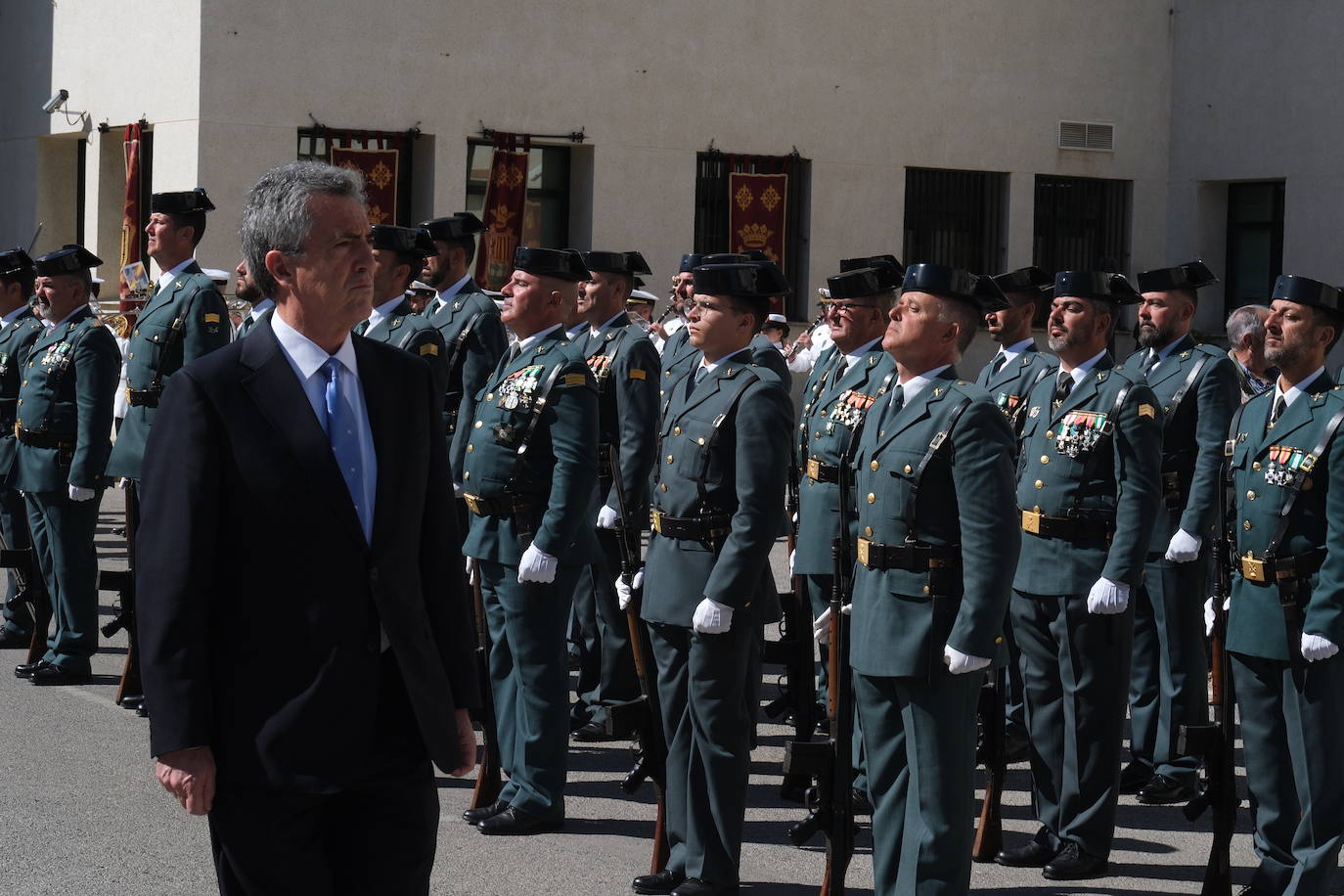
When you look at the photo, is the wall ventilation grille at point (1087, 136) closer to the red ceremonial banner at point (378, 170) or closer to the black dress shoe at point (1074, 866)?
the red ceremonial banner at point (378, 170)

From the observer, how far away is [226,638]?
11.1ft

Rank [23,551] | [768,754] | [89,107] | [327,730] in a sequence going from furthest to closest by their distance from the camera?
[89,107], [23,551], [768,754], [327,730]

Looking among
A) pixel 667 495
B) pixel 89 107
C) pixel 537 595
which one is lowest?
pixel 537 595

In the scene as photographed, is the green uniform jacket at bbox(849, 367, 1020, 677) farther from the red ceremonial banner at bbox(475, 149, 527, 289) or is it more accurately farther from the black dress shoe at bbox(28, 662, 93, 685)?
the red ceremonial banner at bbox(475, 149, 527, 289)

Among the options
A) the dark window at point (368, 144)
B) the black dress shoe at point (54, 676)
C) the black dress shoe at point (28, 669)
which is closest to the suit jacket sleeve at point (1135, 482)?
the black dress shoe at point (54, 676)

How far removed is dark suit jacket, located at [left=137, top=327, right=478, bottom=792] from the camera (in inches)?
131

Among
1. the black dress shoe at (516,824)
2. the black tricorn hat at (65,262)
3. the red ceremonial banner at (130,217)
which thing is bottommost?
the black dress shoe at (516,824)

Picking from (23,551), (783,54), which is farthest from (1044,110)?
(23,551)

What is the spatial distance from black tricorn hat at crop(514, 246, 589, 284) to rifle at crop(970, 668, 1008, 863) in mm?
2180

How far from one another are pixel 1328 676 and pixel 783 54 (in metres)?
17.0

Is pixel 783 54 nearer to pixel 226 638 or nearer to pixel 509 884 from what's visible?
pixel 509 884

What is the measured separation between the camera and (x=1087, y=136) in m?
23.6

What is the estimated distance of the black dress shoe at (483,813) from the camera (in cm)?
660

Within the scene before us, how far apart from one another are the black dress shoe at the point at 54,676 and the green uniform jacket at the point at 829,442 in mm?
3762
